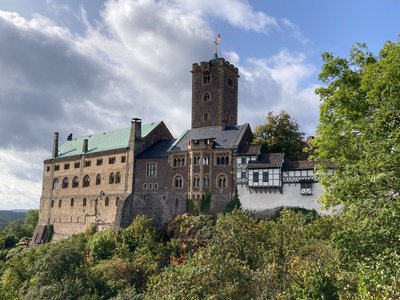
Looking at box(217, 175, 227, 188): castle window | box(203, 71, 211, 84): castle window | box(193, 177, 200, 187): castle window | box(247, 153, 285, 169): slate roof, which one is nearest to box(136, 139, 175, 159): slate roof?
box(193, 177, 200, 187): castle window

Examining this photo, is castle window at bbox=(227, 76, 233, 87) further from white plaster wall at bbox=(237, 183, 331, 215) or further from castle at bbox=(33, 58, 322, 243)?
white plaster wall at bbox=(237, 183, 331, 215)

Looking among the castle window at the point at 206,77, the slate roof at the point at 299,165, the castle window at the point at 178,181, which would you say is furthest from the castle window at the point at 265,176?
the castle window at the point at 206,77

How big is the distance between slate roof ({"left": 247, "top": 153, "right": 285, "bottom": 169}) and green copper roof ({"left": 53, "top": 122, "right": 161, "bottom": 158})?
763 inches

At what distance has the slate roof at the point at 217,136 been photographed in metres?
57.8

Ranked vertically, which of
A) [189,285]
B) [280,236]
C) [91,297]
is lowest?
[91,297]

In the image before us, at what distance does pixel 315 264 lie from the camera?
28641 millimetres

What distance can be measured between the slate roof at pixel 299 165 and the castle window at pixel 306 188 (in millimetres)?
1798

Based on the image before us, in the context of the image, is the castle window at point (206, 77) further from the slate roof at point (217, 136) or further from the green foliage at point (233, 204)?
the green foliage at point (233, 204)

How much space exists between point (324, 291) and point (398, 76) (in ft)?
36.5

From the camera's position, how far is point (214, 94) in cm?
6688

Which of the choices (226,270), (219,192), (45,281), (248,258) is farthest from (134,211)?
(226,270)

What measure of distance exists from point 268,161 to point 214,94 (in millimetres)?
16882

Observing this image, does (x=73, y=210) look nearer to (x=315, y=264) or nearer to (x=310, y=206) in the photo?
(x=310, y=206)

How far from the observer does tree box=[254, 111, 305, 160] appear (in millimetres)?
58719
